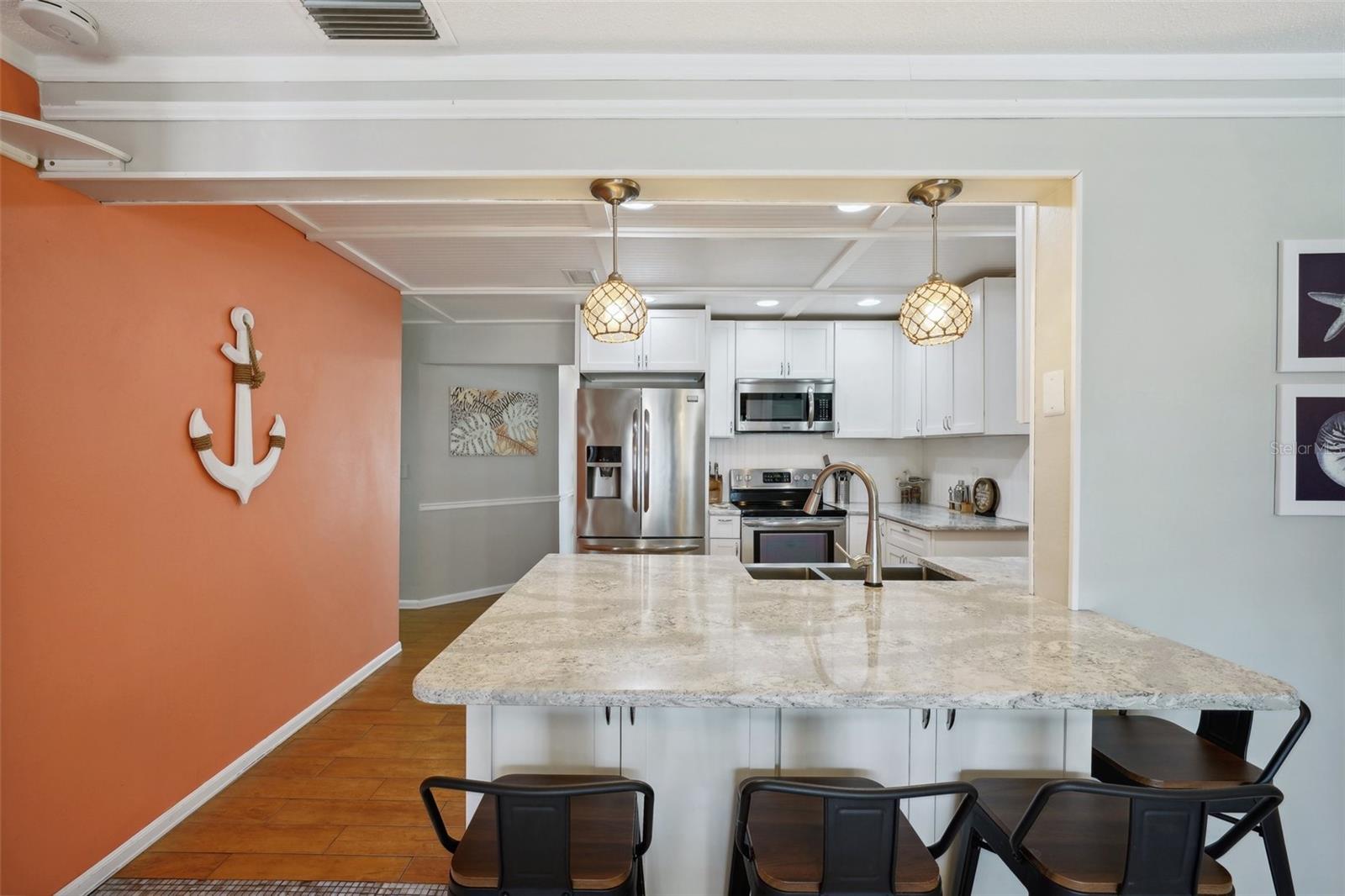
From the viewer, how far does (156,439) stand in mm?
2174

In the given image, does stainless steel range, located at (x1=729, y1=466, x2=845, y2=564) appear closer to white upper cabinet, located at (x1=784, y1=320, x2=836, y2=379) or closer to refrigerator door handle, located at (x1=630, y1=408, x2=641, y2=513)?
refrigerator door handle, located at (x1=630, y1=408, x2=641, y2=513)

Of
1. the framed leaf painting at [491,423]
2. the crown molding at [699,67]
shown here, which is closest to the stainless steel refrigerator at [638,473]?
the framed leaf painting at [491,423]

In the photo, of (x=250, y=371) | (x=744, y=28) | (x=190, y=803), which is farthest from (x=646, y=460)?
(x=744, y=28)

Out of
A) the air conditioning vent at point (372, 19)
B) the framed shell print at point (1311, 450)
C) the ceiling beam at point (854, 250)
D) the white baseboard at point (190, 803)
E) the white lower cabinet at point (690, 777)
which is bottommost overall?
the white baseboard at point (190, 803)

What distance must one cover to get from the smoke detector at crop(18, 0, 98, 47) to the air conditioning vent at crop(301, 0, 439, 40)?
1.75ft

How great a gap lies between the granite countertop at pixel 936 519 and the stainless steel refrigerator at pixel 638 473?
119 cm

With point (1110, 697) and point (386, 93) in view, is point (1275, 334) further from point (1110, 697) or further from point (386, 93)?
point (386, 93)

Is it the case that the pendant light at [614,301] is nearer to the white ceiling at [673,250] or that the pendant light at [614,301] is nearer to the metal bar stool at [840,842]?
the white ceiling at [673,250]

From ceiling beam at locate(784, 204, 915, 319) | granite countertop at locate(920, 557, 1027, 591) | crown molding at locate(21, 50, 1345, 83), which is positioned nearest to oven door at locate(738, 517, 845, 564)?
ceiling beam at locate(784, 204, 915, 319)

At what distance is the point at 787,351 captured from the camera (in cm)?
479

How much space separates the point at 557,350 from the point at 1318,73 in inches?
168

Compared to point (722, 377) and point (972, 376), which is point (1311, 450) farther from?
point (722, 377)

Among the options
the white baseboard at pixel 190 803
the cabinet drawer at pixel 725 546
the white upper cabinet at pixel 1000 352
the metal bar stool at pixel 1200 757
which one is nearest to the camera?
the metal bar stool at pixel 1200 757

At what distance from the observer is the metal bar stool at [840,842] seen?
1.01 meters
